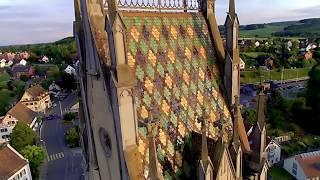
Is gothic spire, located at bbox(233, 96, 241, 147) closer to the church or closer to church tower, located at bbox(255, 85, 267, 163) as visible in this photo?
the church

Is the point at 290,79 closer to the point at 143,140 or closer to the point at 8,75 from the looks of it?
the point at 143,140

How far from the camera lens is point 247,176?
14.3 metres

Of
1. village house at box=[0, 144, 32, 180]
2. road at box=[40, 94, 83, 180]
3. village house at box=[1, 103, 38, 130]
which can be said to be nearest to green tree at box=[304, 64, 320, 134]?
road at box=[40, 94, 83, 180]

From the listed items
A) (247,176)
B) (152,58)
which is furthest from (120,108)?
(247,176)

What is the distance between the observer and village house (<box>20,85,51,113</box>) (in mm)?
90938

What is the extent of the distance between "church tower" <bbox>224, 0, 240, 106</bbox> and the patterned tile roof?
48cm

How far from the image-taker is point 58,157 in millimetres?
57781

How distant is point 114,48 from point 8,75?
161m

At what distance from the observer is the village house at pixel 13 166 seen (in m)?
43.8

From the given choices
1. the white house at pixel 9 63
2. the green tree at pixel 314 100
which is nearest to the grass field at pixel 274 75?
the green tree at pixel 314 100

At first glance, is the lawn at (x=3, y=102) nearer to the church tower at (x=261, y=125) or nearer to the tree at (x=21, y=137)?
the tree at (x=21, y=137)

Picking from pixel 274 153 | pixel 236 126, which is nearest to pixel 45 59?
pixel 274 153

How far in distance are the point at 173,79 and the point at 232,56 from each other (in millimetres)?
2976

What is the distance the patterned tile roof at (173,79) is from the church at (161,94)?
4 cm
